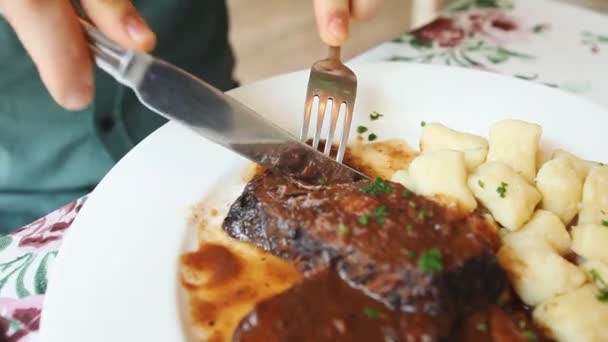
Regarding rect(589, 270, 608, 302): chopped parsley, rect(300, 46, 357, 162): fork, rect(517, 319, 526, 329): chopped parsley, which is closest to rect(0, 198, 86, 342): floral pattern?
rect(300, 46, 357, 162): fork

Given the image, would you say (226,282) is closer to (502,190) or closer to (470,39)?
(502,190)

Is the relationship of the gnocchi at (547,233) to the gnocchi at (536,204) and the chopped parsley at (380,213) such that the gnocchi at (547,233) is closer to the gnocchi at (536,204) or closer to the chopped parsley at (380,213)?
the gnocchi at (536,204)

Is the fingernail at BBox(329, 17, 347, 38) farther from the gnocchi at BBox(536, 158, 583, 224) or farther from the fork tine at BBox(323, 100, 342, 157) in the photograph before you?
the gnocchi at BBox(536, 158, 583, 224)

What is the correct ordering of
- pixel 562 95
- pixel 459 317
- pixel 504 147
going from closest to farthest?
pixel 459 317 < pixel 504 147 < pixel 562 95

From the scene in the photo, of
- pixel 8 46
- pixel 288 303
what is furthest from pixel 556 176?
pixel 8 46

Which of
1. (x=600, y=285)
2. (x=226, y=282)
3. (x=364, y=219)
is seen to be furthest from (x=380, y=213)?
(x=600, y=285)

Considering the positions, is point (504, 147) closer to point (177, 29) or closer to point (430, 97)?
point (430, 97)
